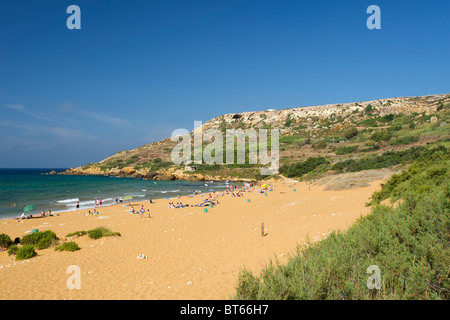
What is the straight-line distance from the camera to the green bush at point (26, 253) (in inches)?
462

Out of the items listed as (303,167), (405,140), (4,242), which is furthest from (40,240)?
(405,140)

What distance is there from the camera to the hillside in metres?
48.1

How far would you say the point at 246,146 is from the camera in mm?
85125

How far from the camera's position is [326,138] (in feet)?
249

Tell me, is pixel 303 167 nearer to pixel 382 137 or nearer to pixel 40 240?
pixel 382 137

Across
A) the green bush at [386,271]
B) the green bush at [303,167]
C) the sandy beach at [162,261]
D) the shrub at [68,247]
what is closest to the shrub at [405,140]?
the green bush at [303,167]

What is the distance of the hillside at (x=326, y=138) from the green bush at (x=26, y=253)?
123 ft

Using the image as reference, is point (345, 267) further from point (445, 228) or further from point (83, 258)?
point (83, 258)

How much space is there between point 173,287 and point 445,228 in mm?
7167

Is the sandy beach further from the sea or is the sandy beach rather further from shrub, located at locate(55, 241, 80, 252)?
the sea

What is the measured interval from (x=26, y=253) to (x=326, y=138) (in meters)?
76.8
